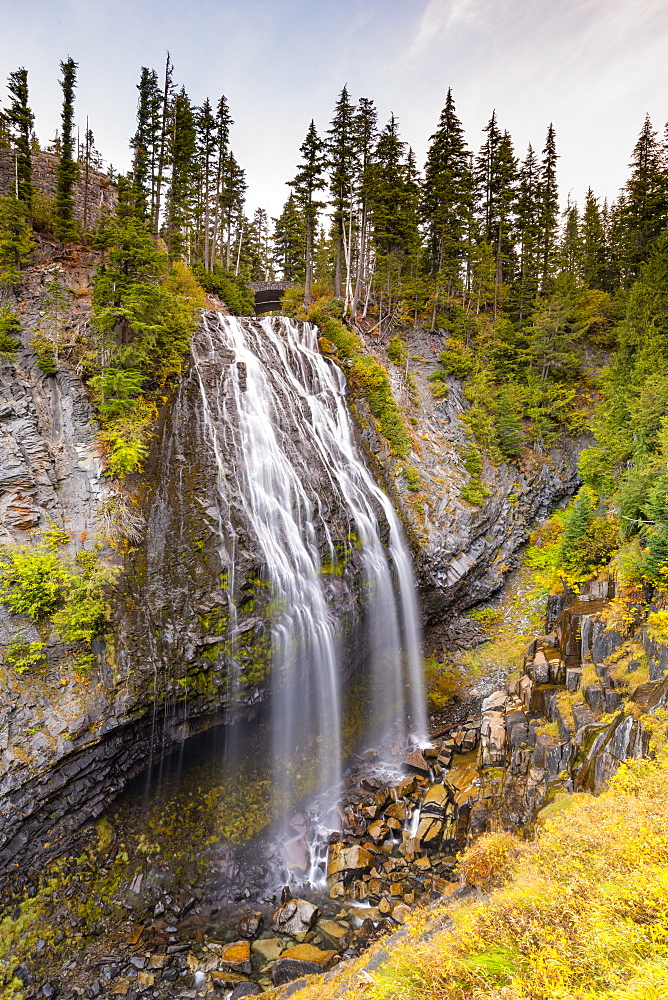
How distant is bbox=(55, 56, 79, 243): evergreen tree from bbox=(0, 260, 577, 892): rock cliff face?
12.6 ft

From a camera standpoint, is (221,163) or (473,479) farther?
(221,163)

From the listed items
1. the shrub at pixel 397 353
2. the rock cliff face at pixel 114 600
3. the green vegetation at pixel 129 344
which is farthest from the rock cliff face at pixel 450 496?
the green vegetation at pixel 129 344

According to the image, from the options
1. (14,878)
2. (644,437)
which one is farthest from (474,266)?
(14,878)

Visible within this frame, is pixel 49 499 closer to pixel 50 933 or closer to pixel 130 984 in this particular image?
pixel 50 933

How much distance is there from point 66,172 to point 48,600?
74.6 feet

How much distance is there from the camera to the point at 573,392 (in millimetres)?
24234

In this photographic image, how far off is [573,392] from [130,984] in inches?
1083

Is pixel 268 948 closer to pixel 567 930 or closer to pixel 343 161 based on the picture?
pixel 567 930

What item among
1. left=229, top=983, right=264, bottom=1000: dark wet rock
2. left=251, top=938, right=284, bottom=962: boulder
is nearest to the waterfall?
left=251, top=938, right=284, bottom=962: boulder

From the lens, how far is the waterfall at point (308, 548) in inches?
507

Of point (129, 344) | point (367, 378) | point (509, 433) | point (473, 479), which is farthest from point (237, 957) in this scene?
point (509, 433)

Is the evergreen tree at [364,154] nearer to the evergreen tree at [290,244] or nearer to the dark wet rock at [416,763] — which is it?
the evergreen tree at [290,244]

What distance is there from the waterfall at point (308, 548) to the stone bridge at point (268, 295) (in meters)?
14.2

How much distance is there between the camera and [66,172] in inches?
858
